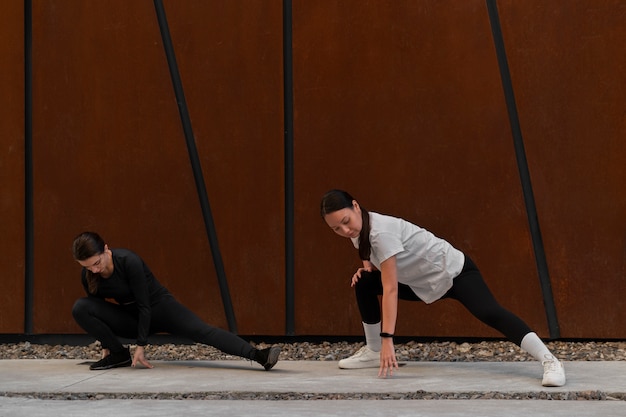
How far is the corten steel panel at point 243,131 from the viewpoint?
23.7ft

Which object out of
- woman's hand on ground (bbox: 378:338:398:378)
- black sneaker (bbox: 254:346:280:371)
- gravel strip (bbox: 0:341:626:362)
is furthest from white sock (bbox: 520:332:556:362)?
black sneaker (bbox: 254:346:280:371)

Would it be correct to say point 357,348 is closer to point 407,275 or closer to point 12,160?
point 407,275

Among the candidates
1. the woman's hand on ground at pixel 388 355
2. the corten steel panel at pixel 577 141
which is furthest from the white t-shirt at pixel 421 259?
the corten steel panel at pixel 577 141

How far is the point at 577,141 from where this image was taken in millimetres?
6922

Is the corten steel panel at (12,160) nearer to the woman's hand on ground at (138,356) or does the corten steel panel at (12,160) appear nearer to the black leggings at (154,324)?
the black leggings at (154,324)

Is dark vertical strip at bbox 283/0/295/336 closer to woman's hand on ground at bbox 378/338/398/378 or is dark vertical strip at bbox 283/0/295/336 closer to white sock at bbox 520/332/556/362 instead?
woman's hand on ground at bbox 378/338/398/378

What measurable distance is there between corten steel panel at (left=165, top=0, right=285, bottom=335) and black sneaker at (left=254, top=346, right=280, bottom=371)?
4.76ft

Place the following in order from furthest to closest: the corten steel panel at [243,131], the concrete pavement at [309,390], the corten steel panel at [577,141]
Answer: the corten steel panel at [243,131]
the corten steel panel at [577,141]
the concrete pavement at [309,390]

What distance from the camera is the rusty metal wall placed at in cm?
694

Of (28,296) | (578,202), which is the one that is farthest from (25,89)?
(578,202)

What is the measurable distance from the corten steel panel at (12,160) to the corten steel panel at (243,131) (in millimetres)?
1226

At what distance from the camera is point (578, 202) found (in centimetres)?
693

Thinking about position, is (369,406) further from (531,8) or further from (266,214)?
(531,8)

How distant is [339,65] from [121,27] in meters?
1.69
